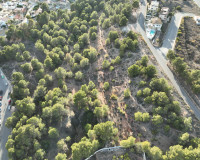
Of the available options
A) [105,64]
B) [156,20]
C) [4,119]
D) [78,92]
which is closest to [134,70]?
[105,64]

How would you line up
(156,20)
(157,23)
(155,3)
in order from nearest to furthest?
(157,23), (156,20), (155,3)

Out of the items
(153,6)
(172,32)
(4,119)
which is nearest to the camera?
(4,119)

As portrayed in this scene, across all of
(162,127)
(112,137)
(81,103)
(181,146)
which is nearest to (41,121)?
(81,103)

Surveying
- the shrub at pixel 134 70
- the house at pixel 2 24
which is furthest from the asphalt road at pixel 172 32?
the house at pixel 2 24

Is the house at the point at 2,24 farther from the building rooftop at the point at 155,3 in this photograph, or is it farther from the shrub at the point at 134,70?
the building rooftop at the point at 155,3

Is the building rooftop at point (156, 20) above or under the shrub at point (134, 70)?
above

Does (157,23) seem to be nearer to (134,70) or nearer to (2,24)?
(134,70)

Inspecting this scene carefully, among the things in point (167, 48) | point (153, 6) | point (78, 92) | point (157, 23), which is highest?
point (153, 6)
